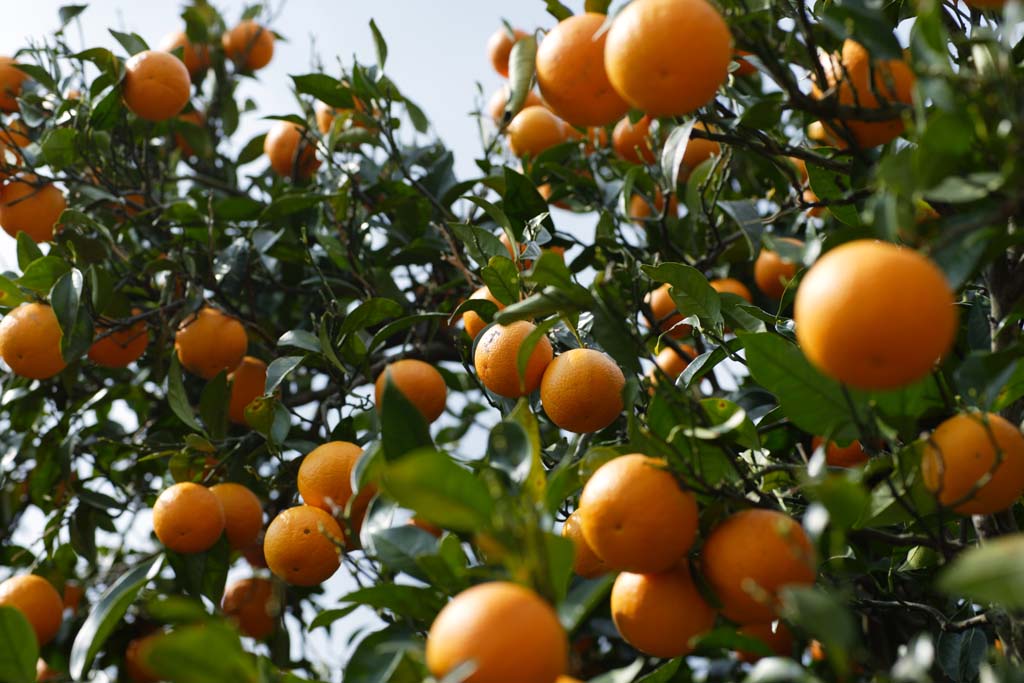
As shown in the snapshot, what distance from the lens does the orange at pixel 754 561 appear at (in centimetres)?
123

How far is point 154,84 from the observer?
8.87 feet

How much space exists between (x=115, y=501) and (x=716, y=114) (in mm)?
1945

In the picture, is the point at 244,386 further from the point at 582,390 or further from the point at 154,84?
the point at 582,390

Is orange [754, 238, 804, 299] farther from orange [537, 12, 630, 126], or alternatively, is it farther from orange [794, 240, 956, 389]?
orange [794, 240, 956, 389]

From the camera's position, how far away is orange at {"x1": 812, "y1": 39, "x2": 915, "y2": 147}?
1.46 metres

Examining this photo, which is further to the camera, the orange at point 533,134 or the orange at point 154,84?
the orange at point 533,134

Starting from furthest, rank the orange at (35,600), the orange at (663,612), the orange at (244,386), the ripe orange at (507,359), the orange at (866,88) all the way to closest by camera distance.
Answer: the orange at (244,386), the orange at (35,600), the ripe orange at (507,359), the orange at (866,88), the orange at (663,612)

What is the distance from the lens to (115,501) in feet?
8.95

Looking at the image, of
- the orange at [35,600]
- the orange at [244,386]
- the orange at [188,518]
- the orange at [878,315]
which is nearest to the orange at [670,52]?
the orange at [878,315]

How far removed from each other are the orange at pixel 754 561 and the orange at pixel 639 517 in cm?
5

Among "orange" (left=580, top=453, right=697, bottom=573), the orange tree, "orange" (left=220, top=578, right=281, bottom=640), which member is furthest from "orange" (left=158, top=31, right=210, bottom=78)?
"orange" (left=580, top=453, right=697, bottom=573)

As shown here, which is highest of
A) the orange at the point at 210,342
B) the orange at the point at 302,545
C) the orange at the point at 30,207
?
the orange at the point at 30,207


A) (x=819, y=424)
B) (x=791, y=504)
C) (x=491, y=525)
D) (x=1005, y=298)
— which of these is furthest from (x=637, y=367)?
(x=1005, y=298)

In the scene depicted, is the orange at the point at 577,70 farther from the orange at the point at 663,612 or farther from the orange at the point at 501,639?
the orange at the point at 501,639
